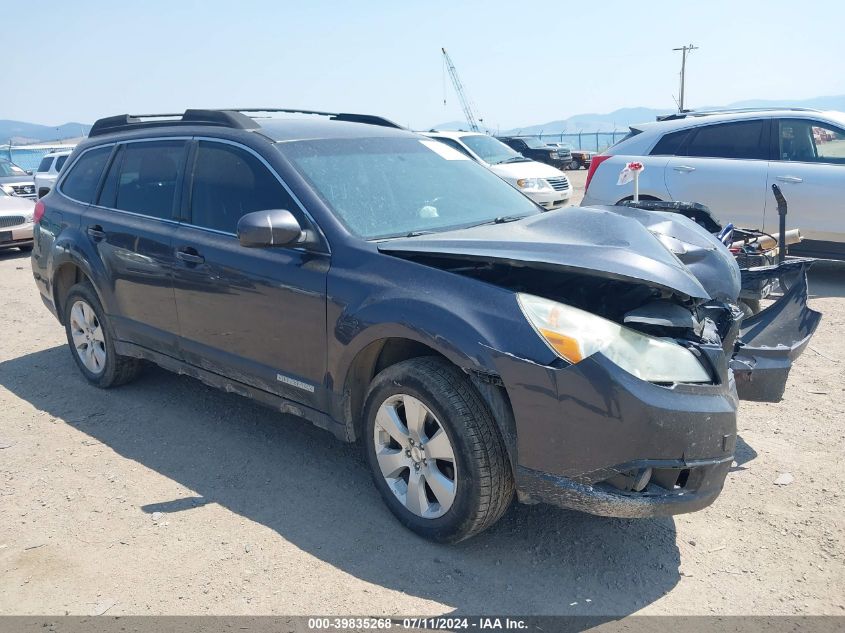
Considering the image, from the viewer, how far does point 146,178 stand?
495cm

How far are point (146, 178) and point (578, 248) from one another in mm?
3105

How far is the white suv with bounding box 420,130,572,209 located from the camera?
14555mm

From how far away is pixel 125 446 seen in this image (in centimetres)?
456

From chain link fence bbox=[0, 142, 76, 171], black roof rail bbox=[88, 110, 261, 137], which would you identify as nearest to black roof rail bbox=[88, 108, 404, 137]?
black roof rail bbox=[88, 110, 261, 137]

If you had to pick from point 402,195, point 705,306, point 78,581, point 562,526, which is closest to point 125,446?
point 78,581

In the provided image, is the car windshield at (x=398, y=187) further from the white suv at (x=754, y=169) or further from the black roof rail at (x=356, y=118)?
the white suv at (x=754, y=169)

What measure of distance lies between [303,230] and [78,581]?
1.87m

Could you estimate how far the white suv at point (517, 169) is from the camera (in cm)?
1455

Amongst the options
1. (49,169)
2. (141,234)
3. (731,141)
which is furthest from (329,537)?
(49,169)

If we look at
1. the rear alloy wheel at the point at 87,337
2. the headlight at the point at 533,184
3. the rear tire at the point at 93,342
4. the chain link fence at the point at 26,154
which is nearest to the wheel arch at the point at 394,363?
the rear tire at the point at 93,342

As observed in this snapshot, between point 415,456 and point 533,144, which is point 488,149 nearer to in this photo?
point 415,456

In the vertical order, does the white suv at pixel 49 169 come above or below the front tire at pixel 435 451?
above

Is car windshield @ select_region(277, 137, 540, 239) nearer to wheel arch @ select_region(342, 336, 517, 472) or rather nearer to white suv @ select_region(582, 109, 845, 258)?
wheel arch @ select_region(342, 336, 517, 472)

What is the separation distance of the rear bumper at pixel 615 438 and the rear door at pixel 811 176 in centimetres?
564
